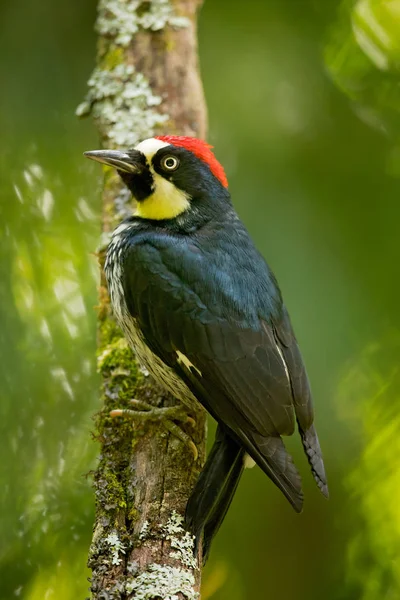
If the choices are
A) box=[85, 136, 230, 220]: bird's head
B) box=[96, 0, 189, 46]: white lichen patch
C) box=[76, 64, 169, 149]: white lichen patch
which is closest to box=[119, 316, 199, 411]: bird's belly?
box=[85, 136, 230, 220]: bird's head

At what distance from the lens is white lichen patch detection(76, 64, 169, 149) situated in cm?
353

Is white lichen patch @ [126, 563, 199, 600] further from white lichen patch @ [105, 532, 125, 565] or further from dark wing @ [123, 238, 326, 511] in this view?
dark wing @ [123, 238, 326, 511]

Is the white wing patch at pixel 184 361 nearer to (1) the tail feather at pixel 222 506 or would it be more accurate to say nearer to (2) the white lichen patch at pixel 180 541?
(1) the tail feather at pixel 222 506

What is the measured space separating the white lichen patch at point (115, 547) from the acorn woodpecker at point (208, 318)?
0.24 meters

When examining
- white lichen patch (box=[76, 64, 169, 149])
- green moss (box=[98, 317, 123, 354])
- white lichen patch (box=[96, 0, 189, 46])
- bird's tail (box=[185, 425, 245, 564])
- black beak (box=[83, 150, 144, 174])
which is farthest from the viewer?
white lichen patch (box=[96, 0, 189, 46])

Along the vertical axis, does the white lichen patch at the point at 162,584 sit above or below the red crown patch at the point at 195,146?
below

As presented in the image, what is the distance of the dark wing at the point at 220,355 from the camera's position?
256 centimetres

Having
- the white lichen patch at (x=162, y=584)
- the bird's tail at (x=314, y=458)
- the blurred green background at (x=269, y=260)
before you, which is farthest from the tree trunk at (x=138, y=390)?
the bird's tail at (x=314, y=458)

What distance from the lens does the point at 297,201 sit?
12.3 ft

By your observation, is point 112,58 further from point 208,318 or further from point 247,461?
point 247,461

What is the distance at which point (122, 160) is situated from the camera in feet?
10.1

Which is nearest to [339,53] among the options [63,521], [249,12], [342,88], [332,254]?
[342,88]

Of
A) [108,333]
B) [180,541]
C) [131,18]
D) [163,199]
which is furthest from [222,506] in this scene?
[131,18]

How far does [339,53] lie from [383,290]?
1505 millimetres
